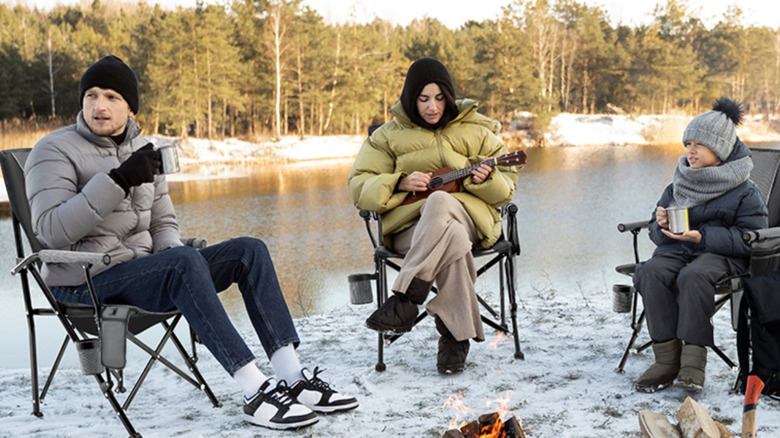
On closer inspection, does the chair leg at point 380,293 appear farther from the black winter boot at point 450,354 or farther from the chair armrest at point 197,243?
the chair armrest at point 197,243

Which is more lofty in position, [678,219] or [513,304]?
[678,219]

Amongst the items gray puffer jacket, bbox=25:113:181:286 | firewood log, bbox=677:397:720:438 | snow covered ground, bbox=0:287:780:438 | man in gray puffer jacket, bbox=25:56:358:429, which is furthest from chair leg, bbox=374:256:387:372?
firewood log, bbox=677:397:720:438

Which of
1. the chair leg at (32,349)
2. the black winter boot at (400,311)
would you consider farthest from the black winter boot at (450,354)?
the chair leg at (32,349)

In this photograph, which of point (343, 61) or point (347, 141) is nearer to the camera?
point (347, 141)

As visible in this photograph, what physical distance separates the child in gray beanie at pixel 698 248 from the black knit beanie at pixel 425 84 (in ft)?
2.86

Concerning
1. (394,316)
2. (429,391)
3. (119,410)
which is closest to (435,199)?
(394,316)

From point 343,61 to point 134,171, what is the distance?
2095 cm

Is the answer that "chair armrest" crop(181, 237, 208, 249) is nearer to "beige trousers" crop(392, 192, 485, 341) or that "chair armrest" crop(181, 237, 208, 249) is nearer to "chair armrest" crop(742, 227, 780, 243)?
"beige trousers" crop(392, 192, 485, 341)

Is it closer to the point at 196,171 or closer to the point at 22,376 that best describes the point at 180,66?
the point at 196,171

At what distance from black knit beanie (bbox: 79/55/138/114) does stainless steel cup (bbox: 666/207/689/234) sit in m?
1.75

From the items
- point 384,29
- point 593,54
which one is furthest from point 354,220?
point 593,54

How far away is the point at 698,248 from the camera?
2.43 meters

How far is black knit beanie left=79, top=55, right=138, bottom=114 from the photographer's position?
2.20 m

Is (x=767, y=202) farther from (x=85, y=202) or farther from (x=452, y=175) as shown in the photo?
(x=85, y=202)
